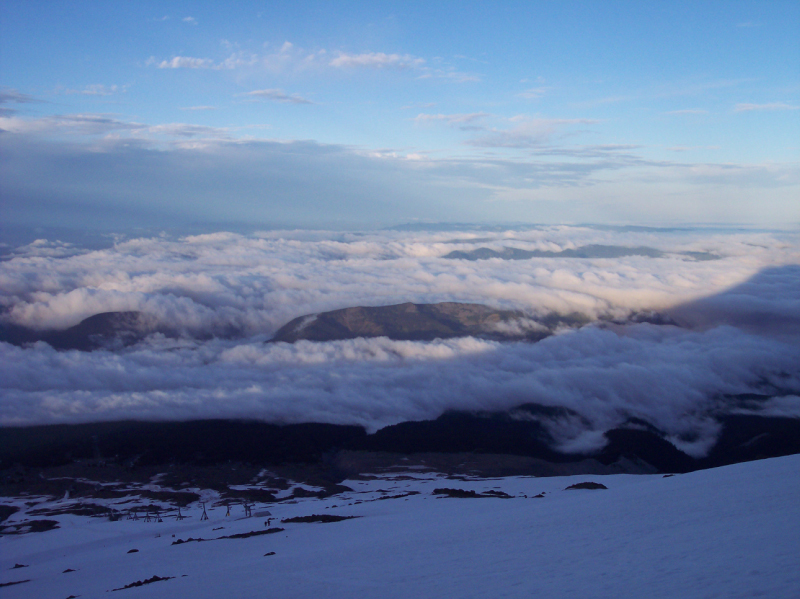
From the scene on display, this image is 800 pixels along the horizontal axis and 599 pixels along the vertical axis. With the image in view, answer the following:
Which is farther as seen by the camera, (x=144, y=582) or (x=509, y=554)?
(x=144, y=582)

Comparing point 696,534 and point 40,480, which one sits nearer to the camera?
point 696,534

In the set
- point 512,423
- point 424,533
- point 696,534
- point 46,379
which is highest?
point 696,534

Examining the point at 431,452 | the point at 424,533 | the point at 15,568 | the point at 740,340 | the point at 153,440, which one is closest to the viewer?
the point at 424,533

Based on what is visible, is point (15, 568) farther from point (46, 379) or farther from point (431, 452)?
point (46, 379)

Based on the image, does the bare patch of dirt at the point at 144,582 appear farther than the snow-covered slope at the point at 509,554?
Yes

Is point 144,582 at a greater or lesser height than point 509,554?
lesser

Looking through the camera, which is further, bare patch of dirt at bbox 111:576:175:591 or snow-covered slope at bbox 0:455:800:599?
bare patch of dirt at bbox 111:576:175:591

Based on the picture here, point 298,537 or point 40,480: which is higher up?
point 298,537

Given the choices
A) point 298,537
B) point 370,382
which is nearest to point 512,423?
point 370,382
